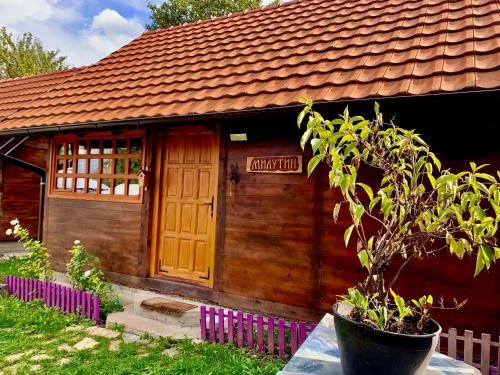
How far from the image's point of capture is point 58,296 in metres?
5.30

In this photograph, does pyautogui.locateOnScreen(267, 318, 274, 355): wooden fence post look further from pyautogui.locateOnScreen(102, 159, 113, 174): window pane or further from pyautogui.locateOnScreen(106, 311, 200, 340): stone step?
pyautogui.locateOnScreen(102, 159, 113, 174): window pane

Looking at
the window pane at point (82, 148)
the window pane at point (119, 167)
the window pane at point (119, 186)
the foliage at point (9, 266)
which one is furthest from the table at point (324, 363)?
the foliage at point (9, 266)

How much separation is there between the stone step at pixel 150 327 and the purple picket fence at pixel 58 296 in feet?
1.03

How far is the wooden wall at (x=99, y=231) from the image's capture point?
5668 mm

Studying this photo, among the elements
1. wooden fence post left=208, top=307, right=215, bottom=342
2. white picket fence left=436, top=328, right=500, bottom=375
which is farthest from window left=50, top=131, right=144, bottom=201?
white picket fence left=436, top=328, right=500, bottom=375

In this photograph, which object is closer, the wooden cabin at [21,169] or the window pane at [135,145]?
the window pane at [135,145]

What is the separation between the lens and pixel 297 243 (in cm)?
436

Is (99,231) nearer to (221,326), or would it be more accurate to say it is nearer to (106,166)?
(106,166)

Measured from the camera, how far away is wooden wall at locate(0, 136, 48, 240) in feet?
34.6

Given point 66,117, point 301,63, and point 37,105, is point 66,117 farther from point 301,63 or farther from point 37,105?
point 301,63

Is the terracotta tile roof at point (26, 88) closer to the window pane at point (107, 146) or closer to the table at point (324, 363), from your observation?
the window pane at point (107, 146)

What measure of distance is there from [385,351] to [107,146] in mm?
5628

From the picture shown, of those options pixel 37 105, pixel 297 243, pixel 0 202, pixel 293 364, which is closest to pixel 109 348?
pixel 297 243

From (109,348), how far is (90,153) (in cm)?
353
